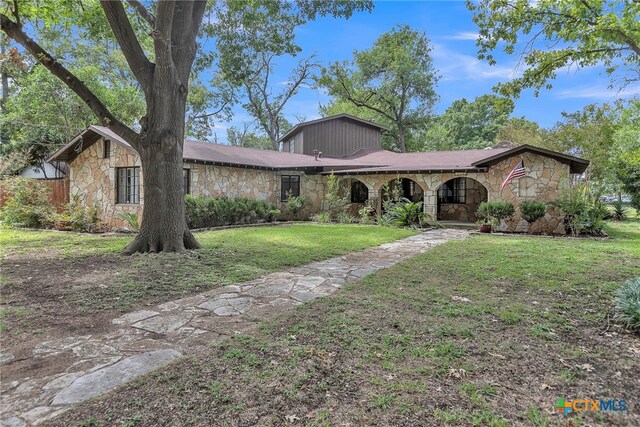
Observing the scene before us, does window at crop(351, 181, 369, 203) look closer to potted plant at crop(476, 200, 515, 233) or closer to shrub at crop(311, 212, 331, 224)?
shrub at crop(311, 212, 331, 224)

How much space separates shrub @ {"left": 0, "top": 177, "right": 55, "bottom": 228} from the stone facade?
3.79 ft

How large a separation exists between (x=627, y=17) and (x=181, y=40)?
889 cm

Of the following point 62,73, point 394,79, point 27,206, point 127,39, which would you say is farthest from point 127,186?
point 394,79

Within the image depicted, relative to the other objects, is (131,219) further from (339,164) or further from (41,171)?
(41,171)

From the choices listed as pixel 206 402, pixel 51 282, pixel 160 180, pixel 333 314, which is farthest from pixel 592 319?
pixel 160 180

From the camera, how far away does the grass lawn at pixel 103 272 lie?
388cm

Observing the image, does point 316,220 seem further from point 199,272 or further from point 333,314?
point 333,314

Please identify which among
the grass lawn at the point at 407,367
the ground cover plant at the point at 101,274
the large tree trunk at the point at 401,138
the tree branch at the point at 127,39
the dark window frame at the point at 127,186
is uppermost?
the large tree trunk at the point at 401,138

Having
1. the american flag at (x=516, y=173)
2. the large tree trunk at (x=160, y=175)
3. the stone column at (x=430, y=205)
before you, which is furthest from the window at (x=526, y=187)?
the large tree trunk at (x=160, y=175)

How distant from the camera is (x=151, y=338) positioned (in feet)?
11.2

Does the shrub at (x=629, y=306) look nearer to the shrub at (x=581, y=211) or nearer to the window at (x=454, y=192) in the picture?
the shrub at (x=581, y=211)

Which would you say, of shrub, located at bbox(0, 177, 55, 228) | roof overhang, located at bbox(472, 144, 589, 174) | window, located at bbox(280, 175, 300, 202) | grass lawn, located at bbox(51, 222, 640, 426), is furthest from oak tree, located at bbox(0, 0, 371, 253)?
roof overhang, located at bbox(472, 144, 589, 174)

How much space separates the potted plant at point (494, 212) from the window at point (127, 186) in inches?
507

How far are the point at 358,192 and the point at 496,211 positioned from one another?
7224 mm
